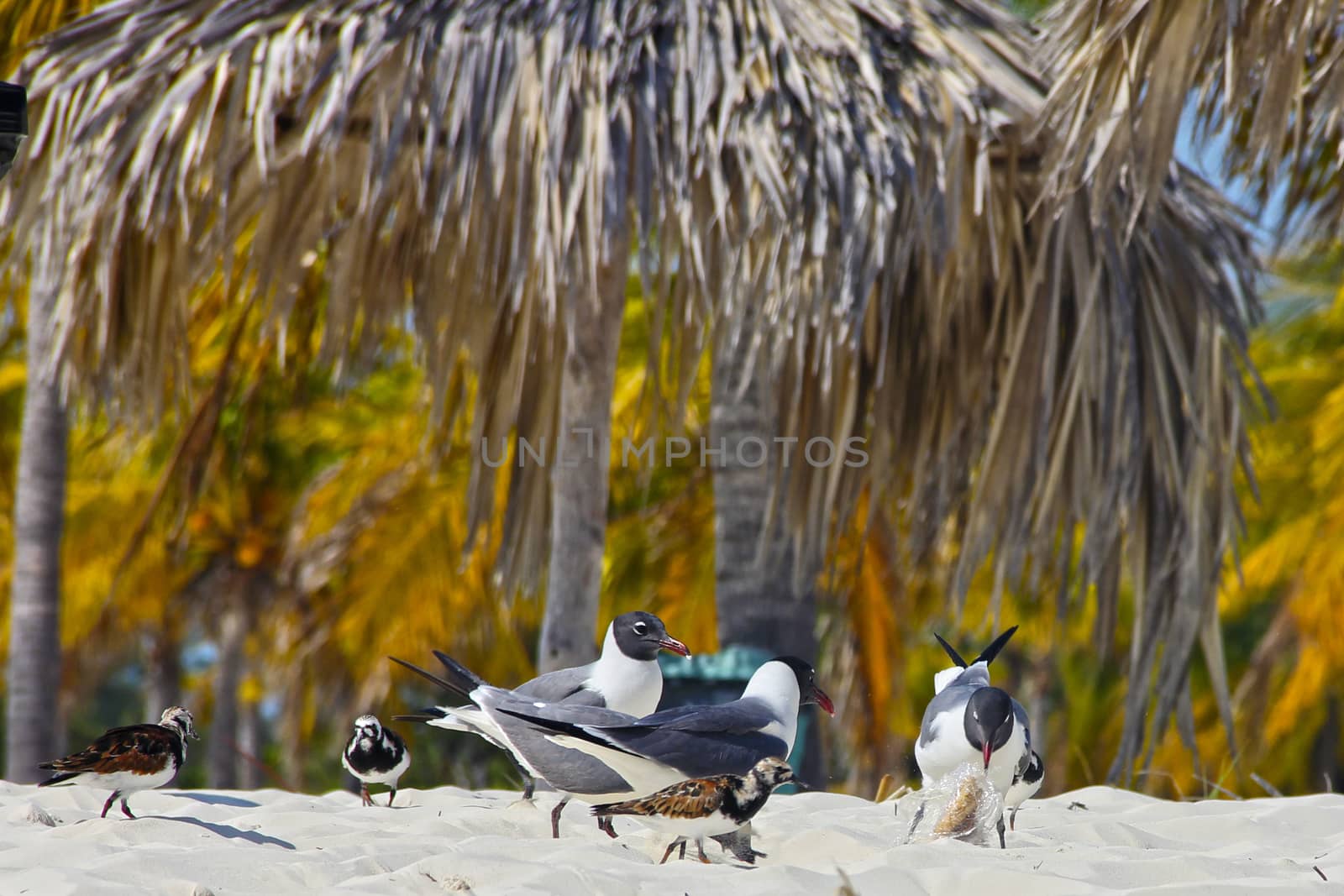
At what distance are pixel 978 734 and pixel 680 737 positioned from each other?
541 millimetres

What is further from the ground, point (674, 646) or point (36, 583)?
point (674, 646)

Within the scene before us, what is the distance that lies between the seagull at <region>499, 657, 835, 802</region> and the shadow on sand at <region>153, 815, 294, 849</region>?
1.65 feet

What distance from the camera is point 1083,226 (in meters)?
4.30

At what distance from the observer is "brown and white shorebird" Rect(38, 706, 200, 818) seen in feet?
8.61

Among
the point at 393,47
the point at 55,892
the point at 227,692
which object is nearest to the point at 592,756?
the point at 55,892

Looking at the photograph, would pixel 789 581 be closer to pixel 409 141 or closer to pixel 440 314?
pixel 440 314

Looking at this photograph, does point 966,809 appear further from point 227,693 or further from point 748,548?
point 227,693

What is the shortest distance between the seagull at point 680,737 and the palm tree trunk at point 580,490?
174cm

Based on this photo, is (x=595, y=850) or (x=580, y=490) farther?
(x=580, y=490)

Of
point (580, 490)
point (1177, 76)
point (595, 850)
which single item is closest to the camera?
point (595, 850)

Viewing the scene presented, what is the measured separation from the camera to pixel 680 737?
8.04 ft

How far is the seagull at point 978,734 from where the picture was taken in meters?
2.47

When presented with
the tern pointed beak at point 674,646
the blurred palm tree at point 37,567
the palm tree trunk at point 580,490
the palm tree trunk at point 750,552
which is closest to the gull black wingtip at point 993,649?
the tern pointed beak at point 674,646

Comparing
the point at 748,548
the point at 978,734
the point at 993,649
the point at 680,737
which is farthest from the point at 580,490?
the point at 978,734
